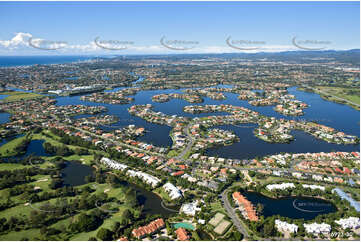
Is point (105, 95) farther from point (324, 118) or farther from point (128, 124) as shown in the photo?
point (324, 118)

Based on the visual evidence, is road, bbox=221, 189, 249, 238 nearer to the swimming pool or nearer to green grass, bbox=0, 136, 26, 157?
the swimming pool

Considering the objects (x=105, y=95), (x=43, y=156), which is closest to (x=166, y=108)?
(x=105, y=95)

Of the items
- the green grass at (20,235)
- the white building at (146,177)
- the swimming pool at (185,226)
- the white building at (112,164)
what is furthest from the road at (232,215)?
the green grass at (20,235)

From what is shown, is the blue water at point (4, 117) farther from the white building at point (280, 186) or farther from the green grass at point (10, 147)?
the white building at point (280, 186)

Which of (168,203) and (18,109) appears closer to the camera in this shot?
(168,203)

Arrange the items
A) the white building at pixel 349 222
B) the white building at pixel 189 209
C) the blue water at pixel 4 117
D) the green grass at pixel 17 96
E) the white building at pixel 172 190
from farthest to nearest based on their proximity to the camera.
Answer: the green grass at pixel 17 96 → the blue water at pixel 4 117 → the white building at pixel 172 190 → the white building at pixel 189 209 → the white building at pixel 349 222

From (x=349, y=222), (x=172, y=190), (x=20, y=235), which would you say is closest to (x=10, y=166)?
(x=20, y=235)

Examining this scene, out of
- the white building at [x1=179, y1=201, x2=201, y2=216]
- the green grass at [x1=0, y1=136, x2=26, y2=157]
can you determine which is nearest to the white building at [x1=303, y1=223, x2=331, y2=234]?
the white building at [x1=179, y1=201, x2=201, y2=216]
